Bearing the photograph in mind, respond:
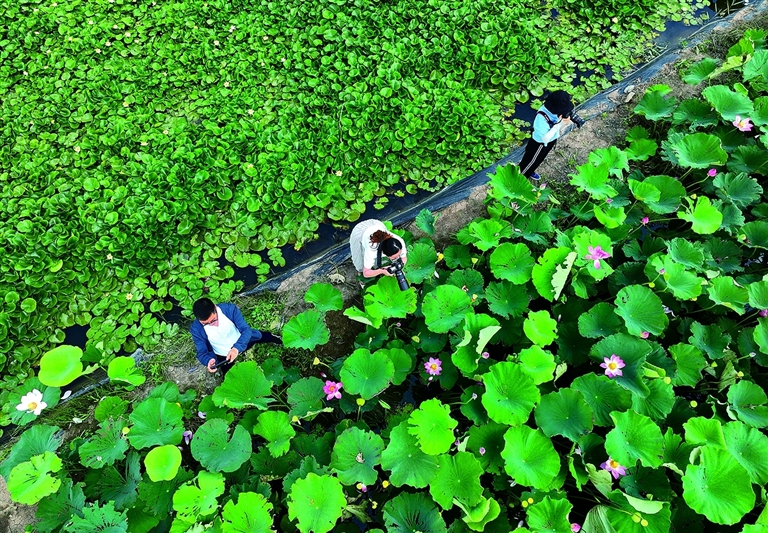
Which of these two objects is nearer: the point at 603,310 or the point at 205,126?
the point at 603,310

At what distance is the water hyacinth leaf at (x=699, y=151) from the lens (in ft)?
13.4

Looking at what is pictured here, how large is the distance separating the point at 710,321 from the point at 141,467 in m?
4.81

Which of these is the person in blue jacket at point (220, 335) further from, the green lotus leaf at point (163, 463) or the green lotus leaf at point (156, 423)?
the green lotus leaf at point (163, 463)

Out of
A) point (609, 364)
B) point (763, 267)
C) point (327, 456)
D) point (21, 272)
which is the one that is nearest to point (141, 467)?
point (327, 456)

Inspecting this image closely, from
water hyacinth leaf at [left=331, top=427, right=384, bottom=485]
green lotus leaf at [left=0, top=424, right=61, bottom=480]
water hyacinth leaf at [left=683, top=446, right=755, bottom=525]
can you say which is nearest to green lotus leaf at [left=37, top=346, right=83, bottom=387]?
green lotus leaf at [left=0, top=424, right=61, bottom=480]

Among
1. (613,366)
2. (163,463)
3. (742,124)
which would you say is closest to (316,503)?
(163,463)

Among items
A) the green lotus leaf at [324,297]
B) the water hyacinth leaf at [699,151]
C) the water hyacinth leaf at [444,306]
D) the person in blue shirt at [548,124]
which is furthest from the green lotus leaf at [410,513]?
the water hyacinth leaf at [699,151]

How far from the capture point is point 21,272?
4.40 m

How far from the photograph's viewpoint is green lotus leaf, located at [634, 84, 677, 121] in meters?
4.66

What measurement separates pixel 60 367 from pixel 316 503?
7.00ft

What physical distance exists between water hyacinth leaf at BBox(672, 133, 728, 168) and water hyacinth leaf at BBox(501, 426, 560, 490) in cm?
300

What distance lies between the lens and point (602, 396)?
123 inches

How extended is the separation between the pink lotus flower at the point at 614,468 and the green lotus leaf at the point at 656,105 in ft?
11.9

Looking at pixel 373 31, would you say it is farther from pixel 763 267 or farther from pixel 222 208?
pixel 763 267
